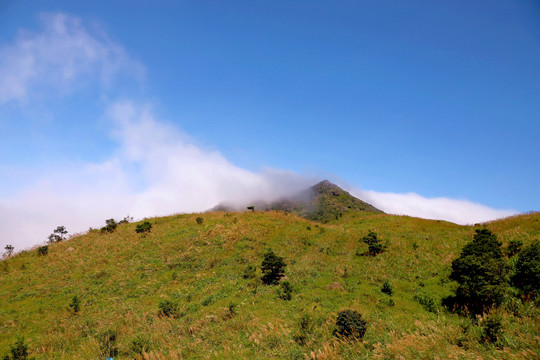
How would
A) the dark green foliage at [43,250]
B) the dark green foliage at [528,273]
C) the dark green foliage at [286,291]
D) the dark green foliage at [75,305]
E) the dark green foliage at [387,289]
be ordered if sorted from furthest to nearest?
1. the dark green foliage at [43,250]
2. the dark green foliage at [75,305]
3. the dark green foliage at [387,289]
4. the dark green foliage at [286,291]
5. the dark green foliage at [528,273]

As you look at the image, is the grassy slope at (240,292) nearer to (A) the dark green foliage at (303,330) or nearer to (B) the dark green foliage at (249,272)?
(A) the dark green foliage at (303,330)

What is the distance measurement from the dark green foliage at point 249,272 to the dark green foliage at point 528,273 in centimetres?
1648

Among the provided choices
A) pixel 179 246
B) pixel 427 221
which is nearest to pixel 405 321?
pixel 179 246

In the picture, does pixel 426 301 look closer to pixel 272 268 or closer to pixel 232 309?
pixel 272 268

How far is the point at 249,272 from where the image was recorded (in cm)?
2055

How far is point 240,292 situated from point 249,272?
3.16 m

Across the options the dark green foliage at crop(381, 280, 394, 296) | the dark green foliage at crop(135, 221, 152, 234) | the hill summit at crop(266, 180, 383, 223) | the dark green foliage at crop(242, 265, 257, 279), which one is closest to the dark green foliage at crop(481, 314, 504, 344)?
the dark green foliage at crop(381, 280, 394, 296)

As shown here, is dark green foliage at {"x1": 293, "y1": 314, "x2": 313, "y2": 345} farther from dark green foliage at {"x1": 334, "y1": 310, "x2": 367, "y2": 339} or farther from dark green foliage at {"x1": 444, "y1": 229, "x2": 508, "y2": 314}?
dark green foliage at {"x1": 444, "y1": 229, "x2": 508, "y2": 314}

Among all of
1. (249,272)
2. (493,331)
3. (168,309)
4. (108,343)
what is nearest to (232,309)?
(168,309)

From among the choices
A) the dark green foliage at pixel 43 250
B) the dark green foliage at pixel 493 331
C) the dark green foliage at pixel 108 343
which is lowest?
the dark green foliage at pixel 108 343

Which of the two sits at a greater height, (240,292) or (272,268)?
(272,268)

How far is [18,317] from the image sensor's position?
16703 mm

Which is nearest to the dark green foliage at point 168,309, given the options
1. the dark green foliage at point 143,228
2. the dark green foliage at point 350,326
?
the dark green foliage at point 350,326

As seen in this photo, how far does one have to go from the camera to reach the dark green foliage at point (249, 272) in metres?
20.2
